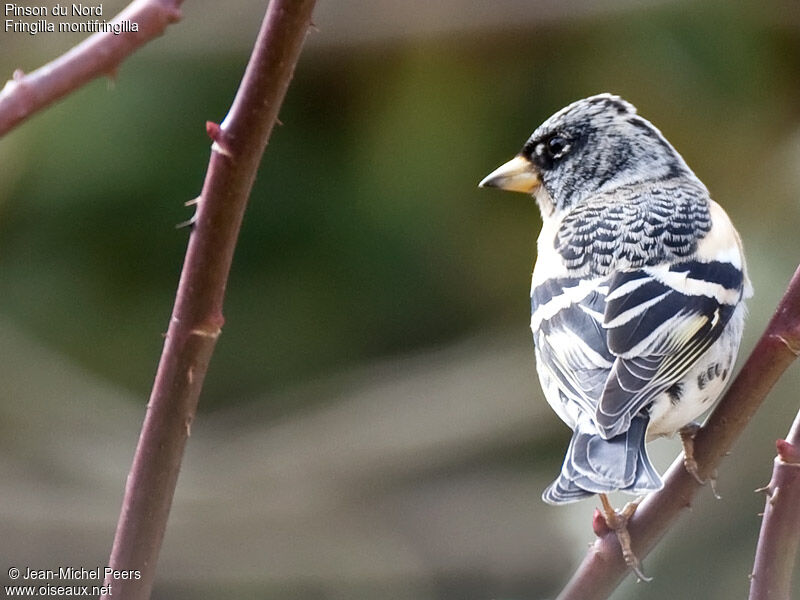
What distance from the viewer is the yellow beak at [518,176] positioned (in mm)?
2332

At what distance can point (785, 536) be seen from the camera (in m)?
1.16

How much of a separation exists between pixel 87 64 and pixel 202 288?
A: 0.22m

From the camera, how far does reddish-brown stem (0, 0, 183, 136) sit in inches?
28.4

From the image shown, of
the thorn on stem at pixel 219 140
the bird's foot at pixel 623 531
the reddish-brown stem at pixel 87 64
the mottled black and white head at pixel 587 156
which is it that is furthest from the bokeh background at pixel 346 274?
the reddish-brown stem at pixel 87 64

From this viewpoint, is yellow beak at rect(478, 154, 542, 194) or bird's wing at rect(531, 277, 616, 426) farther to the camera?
yellow beak at rect(478, 154, 542, 194)

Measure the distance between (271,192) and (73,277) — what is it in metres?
0.66

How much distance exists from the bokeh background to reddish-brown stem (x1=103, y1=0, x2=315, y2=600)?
2.34 m

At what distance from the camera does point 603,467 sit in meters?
1.52

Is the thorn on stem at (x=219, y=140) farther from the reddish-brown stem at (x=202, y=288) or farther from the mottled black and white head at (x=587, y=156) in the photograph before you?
the mottled black and white head at (x=587, y=156)

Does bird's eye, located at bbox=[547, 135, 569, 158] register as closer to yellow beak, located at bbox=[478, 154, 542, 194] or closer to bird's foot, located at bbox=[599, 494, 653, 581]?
yellow beak, located at bbox=[478, 154, 542, 194]

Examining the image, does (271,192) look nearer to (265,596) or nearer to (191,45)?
(191,45)

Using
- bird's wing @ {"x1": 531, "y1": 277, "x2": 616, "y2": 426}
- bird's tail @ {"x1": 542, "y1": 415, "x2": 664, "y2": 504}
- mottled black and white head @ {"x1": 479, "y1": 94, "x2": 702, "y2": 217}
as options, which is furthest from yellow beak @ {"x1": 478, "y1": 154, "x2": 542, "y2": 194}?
bird's tail @ {"x1": 542, "y1": 415, "x2": 664, "y2": 504}

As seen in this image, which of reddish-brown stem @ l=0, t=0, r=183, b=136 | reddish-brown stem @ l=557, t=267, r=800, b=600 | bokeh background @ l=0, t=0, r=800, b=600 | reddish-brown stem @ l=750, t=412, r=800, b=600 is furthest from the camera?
bokeh background @ l=0, t=0, r=800, b=600

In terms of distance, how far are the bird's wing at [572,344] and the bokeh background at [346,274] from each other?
1359 millimetres
